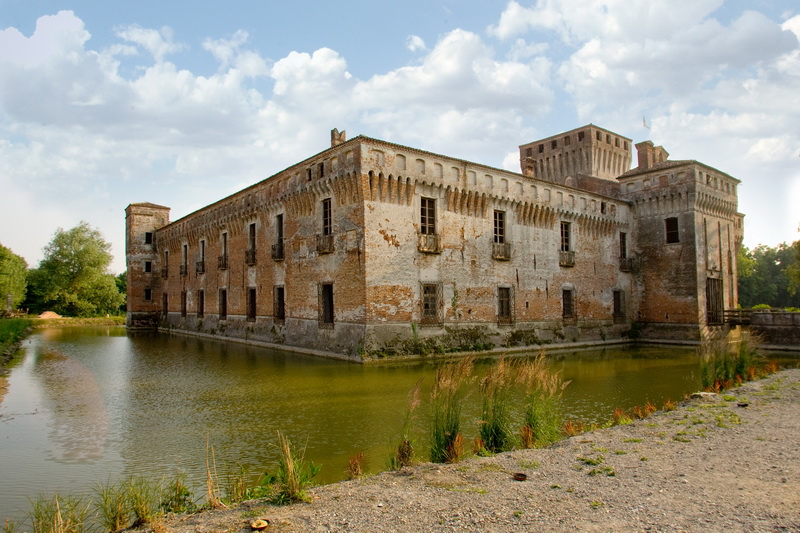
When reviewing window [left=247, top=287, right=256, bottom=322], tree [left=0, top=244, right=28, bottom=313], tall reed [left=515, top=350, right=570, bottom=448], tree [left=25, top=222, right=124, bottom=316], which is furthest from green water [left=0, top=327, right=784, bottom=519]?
tree [left=0, top=244, right=28, bottom=313]

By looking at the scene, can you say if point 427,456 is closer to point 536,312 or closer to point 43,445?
point 43,445

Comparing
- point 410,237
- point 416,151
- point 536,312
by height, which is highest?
point 416,151

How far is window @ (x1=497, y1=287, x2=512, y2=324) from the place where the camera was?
20.8 m

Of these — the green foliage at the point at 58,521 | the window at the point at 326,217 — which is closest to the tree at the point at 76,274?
the window at the point at 326,217

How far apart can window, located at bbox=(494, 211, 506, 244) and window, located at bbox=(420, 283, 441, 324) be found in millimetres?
3952

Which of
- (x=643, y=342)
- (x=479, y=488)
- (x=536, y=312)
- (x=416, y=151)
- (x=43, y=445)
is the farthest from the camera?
(x=643, y=342)

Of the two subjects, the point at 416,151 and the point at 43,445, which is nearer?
the point at 43,445

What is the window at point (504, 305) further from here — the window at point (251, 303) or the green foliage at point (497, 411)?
the green foliage at point (497, 411)

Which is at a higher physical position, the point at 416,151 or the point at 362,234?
the point at 416,151

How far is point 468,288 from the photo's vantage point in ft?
64.5

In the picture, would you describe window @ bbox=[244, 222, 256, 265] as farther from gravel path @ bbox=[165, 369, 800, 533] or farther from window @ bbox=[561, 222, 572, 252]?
gravel path @ bbox=[165, 369, 800, 533]

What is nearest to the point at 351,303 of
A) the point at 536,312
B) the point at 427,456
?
the point at 536,312

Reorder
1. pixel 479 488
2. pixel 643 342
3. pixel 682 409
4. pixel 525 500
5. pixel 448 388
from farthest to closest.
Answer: pixel 643 342 → pixel 682 409 → pixel 448 388 → pixel 479 488 → pixel 525 500

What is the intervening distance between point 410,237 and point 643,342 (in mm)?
13800
